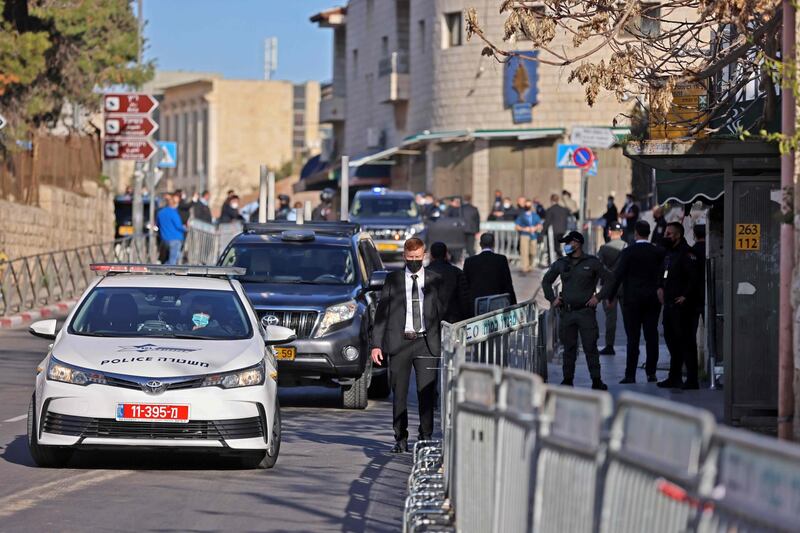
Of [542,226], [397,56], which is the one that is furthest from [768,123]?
[397,56]

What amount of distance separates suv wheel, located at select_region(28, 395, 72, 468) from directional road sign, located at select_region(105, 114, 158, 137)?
18282 mm

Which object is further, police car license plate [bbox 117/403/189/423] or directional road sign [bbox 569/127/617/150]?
directional road sign [bbox 569/127/617/150]

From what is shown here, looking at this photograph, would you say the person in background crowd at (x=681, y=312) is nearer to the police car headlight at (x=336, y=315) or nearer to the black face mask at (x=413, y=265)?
the police car headlight at (x=336, y=315)

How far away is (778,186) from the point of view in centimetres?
1430

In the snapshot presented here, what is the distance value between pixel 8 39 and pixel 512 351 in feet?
69.2

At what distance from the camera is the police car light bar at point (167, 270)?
42.4ft

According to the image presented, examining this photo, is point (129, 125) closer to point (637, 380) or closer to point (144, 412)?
point (637, 380)

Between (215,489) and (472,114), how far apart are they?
47.3 meters

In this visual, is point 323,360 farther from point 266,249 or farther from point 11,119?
point 11,119

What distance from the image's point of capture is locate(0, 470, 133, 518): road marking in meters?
9.92

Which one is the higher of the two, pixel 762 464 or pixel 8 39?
pixel 8 39

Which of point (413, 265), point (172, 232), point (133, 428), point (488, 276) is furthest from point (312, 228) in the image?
point (172, 232)

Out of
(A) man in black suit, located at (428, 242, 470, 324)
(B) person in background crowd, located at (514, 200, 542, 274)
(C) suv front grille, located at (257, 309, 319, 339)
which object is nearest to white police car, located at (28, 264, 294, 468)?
(A) man in black suit, located at (428, 242, 470, 324)

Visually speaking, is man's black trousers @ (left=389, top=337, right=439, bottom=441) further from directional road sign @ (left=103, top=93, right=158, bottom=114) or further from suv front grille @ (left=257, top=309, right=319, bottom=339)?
directional road sign @ (left=103, top=93, right=158, bottom=114)
